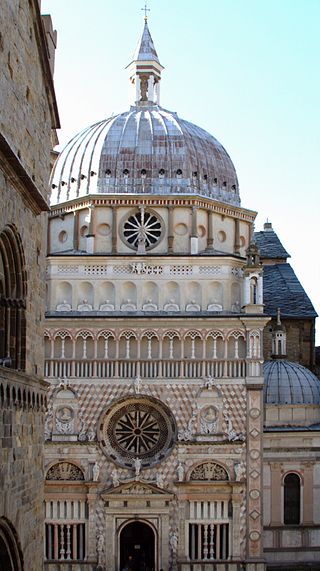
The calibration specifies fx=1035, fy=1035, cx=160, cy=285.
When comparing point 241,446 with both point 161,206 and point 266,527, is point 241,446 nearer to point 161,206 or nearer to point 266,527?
point 266,527

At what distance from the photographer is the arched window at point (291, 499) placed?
39750mm

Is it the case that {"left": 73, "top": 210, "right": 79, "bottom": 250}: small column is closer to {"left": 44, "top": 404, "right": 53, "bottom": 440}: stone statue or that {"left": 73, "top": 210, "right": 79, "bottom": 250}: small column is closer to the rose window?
the rose window

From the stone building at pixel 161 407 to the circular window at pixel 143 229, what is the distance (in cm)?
5

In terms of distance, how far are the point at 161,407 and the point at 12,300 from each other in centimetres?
2034

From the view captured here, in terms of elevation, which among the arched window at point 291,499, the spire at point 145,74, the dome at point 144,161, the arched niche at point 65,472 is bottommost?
the arched window at point 291,499

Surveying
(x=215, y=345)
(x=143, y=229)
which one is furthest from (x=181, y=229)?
(x=215, y=345)

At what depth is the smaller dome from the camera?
42.2 m

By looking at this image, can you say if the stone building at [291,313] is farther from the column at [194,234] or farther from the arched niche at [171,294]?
the arched niche at [171,294]

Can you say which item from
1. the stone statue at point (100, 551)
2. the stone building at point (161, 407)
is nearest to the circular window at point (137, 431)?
the stone building at point (161, 407)

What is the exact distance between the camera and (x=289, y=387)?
42.4 m

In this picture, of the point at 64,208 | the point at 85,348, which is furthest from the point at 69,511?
the point at 64,208

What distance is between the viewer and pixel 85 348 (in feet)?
125

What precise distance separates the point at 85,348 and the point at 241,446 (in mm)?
6729

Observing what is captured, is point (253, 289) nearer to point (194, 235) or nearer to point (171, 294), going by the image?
point (171, 294)
